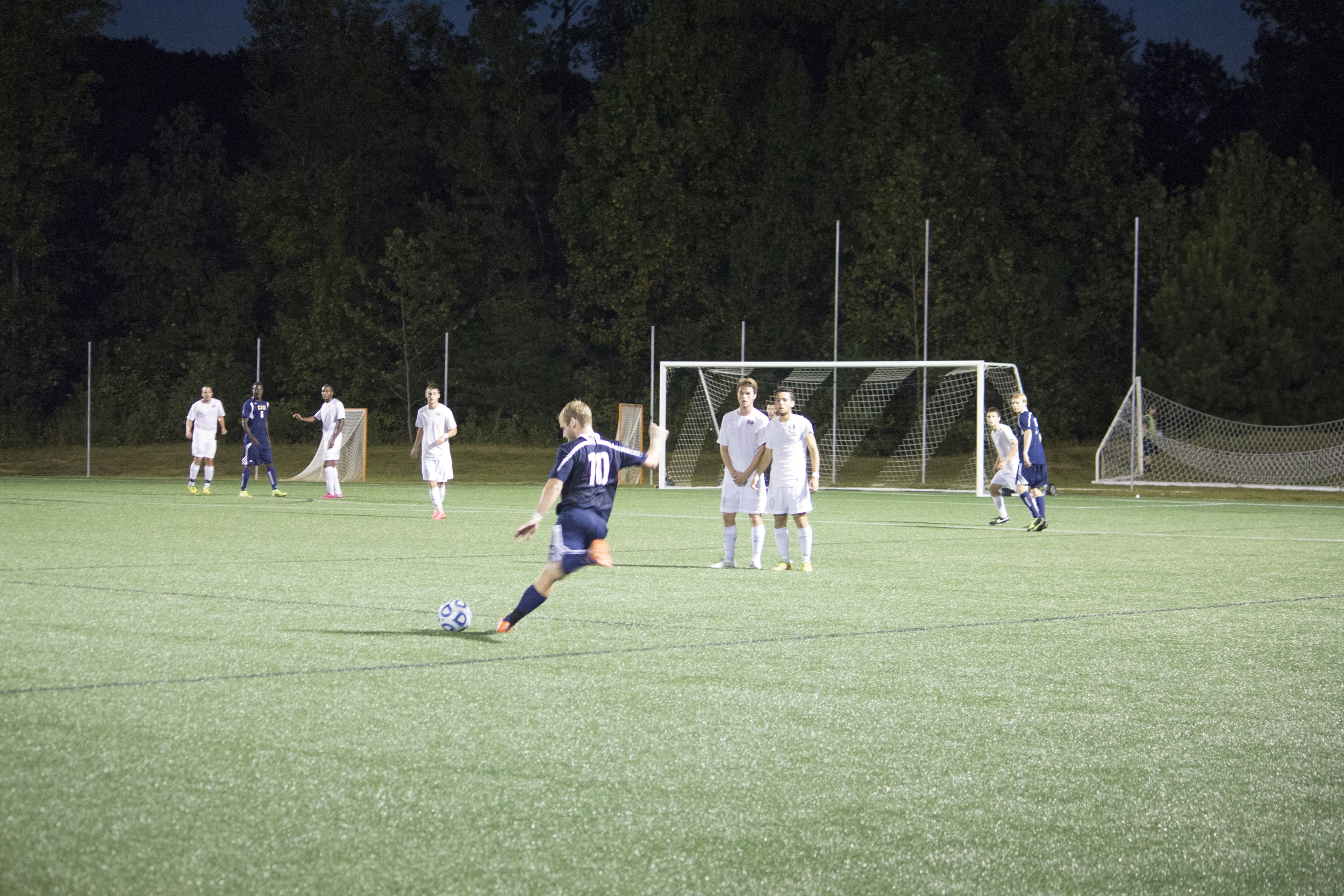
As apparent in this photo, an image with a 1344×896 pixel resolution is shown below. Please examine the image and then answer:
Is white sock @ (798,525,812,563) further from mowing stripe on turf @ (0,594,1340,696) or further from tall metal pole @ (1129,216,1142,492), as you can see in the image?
tall metal pole @ (1129,216,1142,492)

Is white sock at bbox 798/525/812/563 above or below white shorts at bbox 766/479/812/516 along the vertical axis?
below

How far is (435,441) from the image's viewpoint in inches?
827

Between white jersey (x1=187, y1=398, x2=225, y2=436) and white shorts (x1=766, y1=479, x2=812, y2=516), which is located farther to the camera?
white jersey (x1=187, y1=398, x2=225, y2=436)

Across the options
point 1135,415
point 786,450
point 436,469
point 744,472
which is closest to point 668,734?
point 786,450

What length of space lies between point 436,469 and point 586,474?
12.8 metres

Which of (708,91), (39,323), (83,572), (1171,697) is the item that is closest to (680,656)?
(1171,697)

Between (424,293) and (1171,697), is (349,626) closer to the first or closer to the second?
(1171,697)

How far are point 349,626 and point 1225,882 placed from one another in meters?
5.78

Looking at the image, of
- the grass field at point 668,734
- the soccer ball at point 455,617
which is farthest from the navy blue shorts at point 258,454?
the soccer ball at point 455,617

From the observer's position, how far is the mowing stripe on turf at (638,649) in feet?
21.4

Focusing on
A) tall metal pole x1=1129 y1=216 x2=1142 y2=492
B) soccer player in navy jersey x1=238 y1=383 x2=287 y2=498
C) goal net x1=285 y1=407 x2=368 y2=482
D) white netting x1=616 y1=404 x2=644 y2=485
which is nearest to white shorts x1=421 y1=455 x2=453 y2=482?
soccer player in navy jersey x1=238 y1=383 x2=287 y2=498

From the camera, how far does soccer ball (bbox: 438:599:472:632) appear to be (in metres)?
8.37

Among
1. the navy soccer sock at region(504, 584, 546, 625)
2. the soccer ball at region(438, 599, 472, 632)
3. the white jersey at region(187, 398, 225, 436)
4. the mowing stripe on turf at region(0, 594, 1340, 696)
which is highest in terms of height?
the white jersey at region(187, 398, 225, 436)

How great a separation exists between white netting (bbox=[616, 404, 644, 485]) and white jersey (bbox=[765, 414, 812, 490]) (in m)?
21.2
